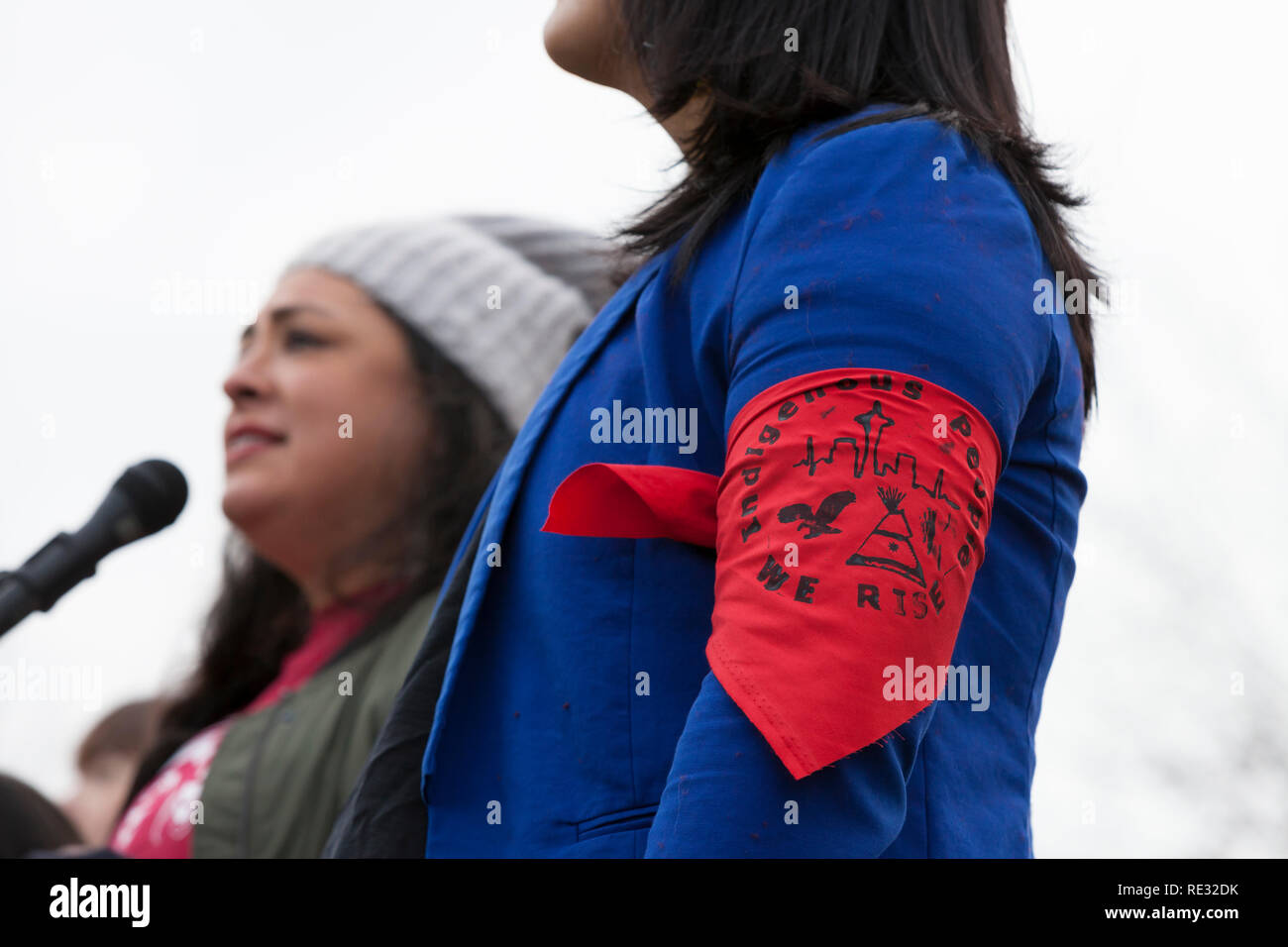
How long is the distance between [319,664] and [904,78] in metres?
1.93

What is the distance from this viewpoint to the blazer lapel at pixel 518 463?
137cm

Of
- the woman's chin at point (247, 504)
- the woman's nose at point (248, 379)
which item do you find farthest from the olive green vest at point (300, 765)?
the woman's nose at point (248, 379)

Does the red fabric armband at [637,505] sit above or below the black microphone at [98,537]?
above

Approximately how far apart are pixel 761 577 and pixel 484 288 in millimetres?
2297

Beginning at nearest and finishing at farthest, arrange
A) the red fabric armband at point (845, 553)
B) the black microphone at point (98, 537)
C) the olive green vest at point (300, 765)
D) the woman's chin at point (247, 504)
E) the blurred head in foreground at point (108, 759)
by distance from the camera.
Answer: the red fabric armband at point (845, 553) < the black microphone at point (98, 537) < the olive green vest at point (300, 765) < the woman's chin at point (247, 504) < the blurred head in foreground at point (108, 759)

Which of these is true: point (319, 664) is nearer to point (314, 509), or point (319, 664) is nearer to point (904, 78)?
point (314, 509)

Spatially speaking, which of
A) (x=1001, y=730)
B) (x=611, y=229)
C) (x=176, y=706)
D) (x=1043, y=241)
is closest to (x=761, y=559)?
(x=1001, y=730)

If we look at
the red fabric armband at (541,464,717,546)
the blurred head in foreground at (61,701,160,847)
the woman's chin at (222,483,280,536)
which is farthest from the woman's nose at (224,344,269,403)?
the blurred head in foreground at (61,701,160,847)

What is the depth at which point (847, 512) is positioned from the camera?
1.07 meters

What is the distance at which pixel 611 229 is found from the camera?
1665mm

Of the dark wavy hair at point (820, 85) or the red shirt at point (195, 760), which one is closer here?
the dark wavy hair at point (820, 85)

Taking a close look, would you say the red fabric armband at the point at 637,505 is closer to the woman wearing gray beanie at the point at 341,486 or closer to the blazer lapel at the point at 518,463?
the blazer lapel at the point at 518,463

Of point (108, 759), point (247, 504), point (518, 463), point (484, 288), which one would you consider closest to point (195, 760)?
point (247, 504)
